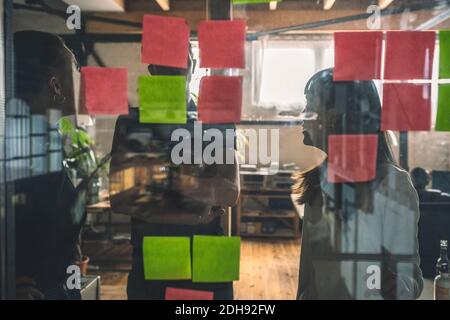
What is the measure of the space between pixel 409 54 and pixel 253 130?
397mm

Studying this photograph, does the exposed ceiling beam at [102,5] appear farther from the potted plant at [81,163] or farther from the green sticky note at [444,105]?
the green sticky note at [444,105]

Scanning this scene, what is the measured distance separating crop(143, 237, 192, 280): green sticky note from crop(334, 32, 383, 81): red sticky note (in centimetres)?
55

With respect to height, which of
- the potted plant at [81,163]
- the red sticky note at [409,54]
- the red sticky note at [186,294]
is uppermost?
the red sticky note at [409,54]

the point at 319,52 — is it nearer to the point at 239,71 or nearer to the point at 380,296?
the point at 239,71

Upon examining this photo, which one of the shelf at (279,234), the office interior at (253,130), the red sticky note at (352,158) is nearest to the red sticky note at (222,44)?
the office interior at (253,130)

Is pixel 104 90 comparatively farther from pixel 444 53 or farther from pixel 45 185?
pixel 444 53

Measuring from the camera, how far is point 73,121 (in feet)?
3.38

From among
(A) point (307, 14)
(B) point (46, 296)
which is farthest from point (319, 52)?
(B) point (46, 296)

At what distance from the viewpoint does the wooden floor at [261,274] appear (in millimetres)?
1006

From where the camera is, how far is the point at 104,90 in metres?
1.01

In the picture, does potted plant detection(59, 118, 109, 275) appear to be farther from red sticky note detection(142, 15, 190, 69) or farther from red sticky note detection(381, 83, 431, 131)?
red sticky note detection(381, 83, 431, 131)

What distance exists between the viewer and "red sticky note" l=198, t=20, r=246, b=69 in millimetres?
983

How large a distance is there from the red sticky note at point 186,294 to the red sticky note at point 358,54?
62 centimetres
